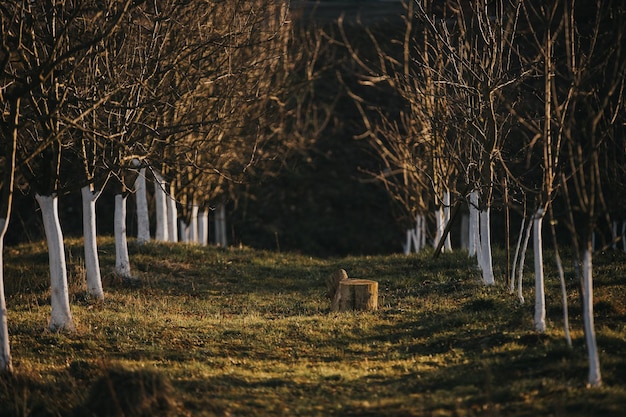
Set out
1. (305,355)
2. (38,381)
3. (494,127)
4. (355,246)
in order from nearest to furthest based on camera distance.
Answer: (38,381), (305,355), (494,127), (355,246)

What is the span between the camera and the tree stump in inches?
630

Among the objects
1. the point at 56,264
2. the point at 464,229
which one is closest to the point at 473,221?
the point at 56,264

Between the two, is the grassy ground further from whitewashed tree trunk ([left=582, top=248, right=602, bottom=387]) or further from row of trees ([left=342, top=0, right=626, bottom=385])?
row of trees ([left=342, top=0, right=626, bottom=385])

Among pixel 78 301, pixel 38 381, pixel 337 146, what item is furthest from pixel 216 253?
pixel 337 146

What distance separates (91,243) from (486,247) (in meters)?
8.00

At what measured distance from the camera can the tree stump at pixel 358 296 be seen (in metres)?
16.0

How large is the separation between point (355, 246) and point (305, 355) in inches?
1021

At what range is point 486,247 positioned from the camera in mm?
16625

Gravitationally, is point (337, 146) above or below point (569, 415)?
above

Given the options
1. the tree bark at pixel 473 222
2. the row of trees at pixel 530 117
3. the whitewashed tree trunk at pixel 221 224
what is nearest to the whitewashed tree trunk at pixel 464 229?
the row of trees at pixel 530 117

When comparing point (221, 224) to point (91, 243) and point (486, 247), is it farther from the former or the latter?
point (486, 247)

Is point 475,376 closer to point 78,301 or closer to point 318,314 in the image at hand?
point 318,314

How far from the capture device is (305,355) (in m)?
12.6

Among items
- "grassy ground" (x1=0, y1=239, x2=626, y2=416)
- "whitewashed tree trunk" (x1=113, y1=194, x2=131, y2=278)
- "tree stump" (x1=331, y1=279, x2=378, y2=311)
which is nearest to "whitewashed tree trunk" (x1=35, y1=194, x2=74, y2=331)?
"grassy ground" (x1=0, y1=239, x2=626, y2=416)
